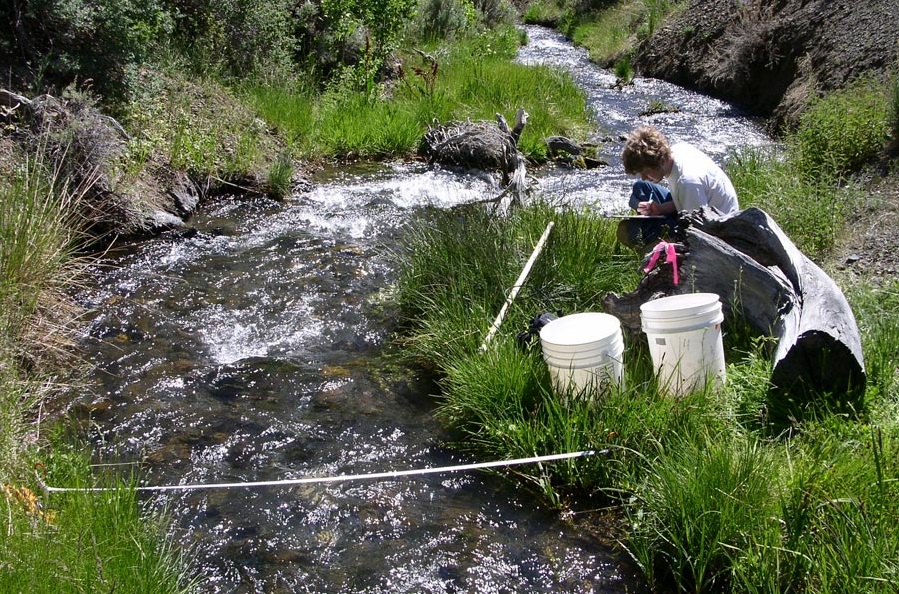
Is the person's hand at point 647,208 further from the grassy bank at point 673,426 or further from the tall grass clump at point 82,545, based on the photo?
the tall grass clump at point 82,545

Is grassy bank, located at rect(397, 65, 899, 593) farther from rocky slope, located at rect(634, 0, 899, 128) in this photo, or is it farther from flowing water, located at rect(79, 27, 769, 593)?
rocky slope, located at rect(634, 0, 899, 128)

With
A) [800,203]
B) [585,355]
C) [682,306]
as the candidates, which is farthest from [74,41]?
[800,203]

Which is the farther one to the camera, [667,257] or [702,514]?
[667,257]

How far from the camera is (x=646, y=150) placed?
512cm

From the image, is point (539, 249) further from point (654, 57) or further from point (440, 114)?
point (654, 57)

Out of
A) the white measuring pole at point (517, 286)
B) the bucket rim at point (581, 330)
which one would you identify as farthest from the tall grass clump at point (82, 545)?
the white measuring pole at point (517, 286)

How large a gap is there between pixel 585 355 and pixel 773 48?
39.3 feet

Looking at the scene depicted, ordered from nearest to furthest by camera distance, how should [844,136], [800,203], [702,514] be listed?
[702,514] → [800,203] → [844,136]

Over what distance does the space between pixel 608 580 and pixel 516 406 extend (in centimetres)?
115

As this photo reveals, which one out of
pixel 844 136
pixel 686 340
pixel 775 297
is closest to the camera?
pixel 686 340

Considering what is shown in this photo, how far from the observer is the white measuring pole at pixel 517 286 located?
471 centimetres

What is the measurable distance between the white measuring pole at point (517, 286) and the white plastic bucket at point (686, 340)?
1.03 meters

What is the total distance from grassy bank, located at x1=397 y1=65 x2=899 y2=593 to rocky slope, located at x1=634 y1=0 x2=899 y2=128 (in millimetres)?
5993

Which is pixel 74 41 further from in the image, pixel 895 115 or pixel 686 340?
pixel 895 115
